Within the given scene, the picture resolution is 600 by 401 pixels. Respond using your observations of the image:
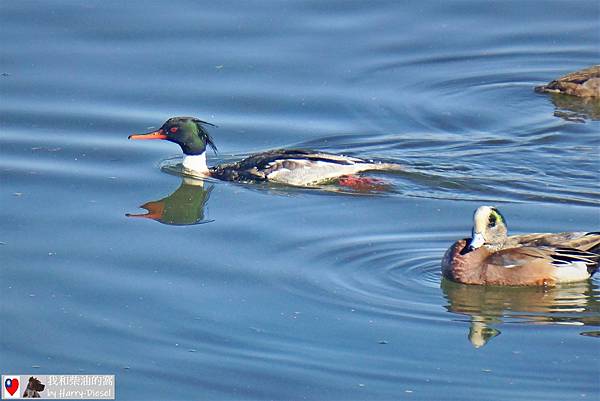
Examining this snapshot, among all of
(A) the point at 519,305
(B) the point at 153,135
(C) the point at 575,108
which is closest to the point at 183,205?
(B) the point at 153,135

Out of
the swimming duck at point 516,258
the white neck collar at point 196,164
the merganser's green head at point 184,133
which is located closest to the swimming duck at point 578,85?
the merganser's green head at point 184,133

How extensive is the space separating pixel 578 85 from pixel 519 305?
6.55 m

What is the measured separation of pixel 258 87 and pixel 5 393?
838cm

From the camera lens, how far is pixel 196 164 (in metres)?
15.8

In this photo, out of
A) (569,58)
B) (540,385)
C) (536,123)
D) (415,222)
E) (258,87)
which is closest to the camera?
(540,385)

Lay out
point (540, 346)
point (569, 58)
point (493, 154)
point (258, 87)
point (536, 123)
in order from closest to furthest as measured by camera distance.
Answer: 1. point (540, 346)
2. point (493, 154)
3. point (536, 123)
4. point (258, 87)
5. point (569, 58)

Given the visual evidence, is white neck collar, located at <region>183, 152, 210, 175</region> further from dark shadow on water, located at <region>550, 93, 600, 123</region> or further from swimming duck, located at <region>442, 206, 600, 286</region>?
dark shadow on water, located at <region>550, 93, 600, 123</region>

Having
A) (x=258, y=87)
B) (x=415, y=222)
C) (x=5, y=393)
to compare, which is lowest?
(x=5, y=393)

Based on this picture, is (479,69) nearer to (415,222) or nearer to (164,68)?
(164,68)

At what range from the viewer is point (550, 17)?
67.8 ft

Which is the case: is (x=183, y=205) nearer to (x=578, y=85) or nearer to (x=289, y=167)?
(x=289, y=167)

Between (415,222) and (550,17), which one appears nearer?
(415,222)

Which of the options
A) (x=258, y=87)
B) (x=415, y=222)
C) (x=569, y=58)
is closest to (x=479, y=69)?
(x=569, y=58)

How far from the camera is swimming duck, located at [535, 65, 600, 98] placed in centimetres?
1777
